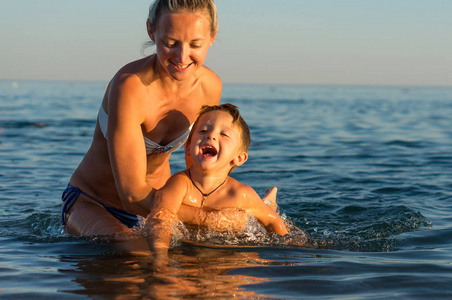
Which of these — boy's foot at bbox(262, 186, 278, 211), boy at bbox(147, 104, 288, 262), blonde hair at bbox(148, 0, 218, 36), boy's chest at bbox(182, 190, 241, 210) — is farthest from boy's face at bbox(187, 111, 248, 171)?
boy's foot at bbox(262, 186, 278, 211)

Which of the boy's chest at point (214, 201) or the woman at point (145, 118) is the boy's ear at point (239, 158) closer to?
the boy's chest at point (214, 201)

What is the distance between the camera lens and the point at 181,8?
4285 millimetres

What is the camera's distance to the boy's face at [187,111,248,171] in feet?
15.8

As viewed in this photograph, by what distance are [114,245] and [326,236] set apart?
2.17 meters

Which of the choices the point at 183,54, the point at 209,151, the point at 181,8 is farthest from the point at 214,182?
the point at 181,8

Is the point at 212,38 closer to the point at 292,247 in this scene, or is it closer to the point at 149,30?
the point at 149,30

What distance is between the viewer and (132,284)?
Result: 12.9 ft

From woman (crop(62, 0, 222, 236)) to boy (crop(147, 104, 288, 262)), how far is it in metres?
0.18

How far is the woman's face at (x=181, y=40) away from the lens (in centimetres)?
430

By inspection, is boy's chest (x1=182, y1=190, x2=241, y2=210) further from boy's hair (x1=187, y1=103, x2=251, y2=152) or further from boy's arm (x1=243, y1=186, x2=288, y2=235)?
boy's hair (x1=187, y1=103, x2=251, y2=152)

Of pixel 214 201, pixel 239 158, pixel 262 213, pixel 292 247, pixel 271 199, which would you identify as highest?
pixel 239 158

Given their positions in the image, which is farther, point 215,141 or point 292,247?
point 292,247

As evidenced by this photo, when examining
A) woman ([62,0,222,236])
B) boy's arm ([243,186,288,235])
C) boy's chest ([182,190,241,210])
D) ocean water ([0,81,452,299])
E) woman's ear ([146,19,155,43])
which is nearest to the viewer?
ocean water ([0,81,452,299])

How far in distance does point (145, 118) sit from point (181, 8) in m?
0.96
